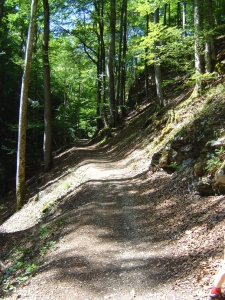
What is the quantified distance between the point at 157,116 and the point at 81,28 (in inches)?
540

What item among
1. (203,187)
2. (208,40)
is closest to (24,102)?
(208,40)

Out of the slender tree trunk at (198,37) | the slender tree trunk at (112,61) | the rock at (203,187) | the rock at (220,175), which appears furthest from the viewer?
the slender tree trunk at (112,61)

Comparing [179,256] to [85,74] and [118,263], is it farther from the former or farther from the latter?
[85,74]

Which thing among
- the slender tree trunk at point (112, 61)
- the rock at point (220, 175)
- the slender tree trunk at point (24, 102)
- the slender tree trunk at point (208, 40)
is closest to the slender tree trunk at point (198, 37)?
the slender tree trunk at point (208, 40)

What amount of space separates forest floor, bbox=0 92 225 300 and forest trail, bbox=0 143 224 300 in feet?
0.05

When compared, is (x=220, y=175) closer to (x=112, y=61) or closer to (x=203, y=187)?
(x=203, y=187)

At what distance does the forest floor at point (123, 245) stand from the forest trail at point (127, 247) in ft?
0.05

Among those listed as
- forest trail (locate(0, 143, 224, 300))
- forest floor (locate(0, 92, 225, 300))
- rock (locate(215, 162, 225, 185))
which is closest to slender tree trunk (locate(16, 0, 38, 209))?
forest floor (locate(0, 92, 225, 300))

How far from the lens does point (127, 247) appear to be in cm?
576

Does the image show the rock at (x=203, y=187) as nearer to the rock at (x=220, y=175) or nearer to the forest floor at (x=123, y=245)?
the forest floor at (x=123, y=245)

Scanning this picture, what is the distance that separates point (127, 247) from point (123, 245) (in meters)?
0.13

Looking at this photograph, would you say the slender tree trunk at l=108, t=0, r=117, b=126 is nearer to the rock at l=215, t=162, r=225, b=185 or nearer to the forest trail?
the forest trail

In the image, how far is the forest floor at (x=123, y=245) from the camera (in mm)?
4375

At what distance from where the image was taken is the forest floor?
4.38m
